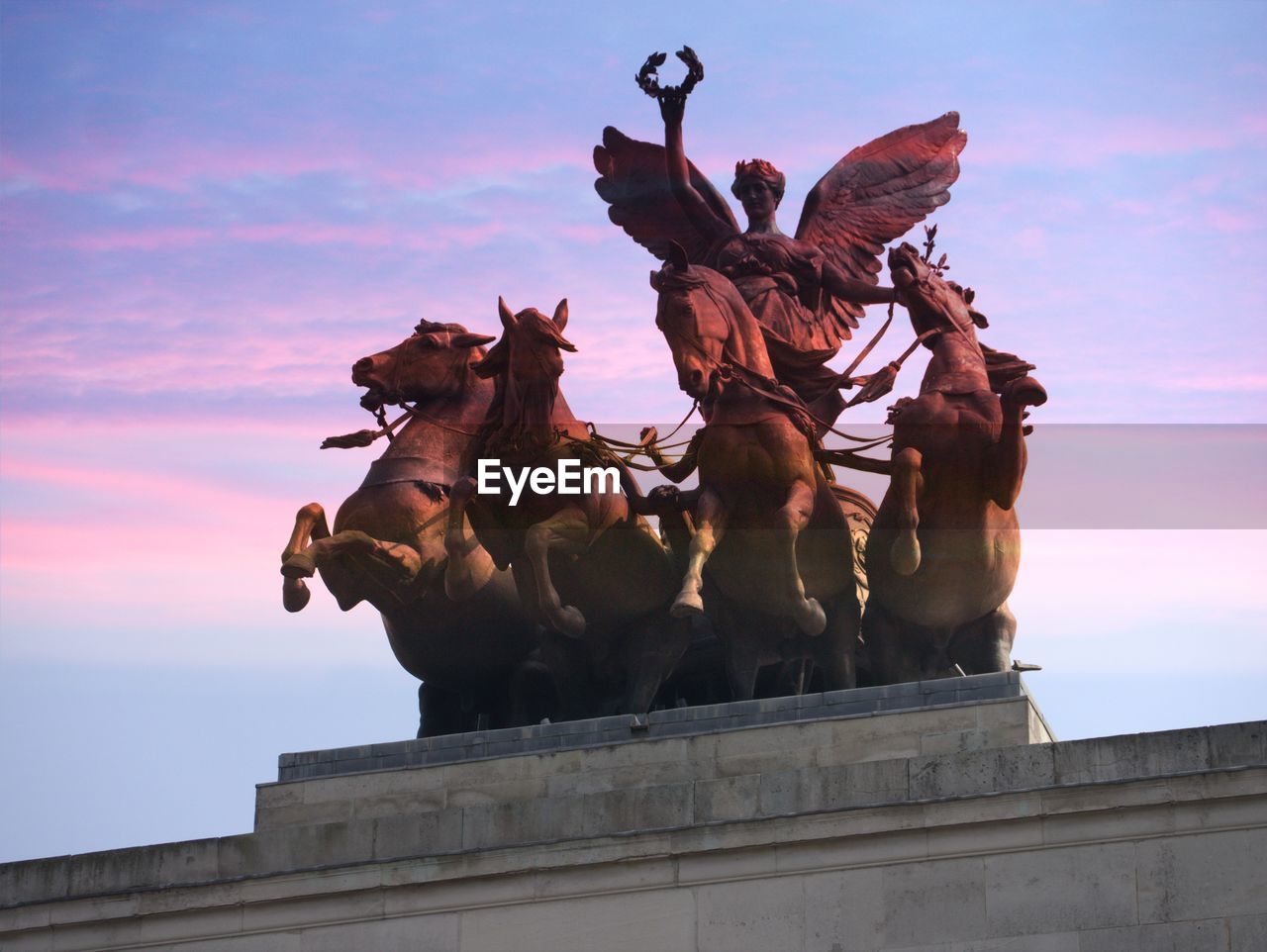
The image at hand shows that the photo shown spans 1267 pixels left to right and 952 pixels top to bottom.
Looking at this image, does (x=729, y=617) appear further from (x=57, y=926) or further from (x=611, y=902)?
(x=57, y=926)

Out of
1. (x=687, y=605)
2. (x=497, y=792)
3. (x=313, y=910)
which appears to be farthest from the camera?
(x=497, y=792)

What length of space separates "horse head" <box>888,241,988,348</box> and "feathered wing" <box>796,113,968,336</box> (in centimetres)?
367

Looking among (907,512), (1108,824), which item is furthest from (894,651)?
(1108,824)

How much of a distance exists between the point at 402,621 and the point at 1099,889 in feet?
21.1

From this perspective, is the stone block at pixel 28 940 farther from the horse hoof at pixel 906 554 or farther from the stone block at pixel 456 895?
the horse hoof at pixel 906 554

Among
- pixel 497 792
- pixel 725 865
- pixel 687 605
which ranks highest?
pixel 687 605

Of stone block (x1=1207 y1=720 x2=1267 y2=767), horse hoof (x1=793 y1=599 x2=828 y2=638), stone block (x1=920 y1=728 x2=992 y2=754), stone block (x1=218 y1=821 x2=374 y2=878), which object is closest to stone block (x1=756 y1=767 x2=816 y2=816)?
stone block (x1=920 y1=728 x2=992 y2=754)

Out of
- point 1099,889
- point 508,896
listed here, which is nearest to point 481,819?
point 508,896

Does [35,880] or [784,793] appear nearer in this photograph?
[784,793]

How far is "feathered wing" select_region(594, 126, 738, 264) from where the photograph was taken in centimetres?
2650

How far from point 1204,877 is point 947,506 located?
13.3ft

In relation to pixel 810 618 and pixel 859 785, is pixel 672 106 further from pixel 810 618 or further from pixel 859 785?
pixel 859 785

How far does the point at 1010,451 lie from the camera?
21.9 meters

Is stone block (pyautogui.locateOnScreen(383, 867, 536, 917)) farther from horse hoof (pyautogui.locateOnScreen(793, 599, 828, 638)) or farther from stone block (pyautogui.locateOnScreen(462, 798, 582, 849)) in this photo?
horse hoof (pyautogui.locateOnScreen(793, 599, 828, 638))
